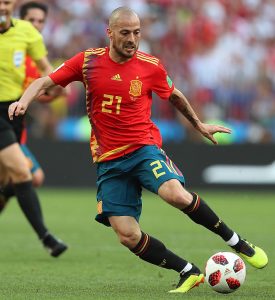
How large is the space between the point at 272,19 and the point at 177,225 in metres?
7.60

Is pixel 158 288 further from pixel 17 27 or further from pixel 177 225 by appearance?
pixel 177 225

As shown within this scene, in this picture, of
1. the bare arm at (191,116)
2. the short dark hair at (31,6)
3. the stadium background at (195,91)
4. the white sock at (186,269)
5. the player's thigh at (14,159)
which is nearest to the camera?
the white sock at (186,269)

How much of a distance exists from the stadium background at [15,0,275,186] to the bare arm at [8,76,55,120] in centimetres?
1070

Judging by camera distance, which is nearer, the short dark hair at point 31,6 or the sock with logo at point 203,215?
the sock with logo at point 203,215

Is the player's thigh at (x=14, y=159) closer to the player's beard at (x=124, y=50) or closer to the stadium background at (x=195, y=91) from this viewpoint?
the player's beard at (x=124, y=50)

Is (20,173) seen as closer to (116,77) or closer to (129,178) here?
(129,178)

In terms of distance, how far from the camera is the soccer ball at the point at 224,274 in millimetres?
6391

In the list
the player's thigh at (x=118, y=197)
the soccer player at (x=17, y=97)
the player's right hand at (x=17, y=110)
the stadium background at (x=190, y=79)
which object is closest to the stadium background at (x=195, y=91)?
the stadium background at (x=190, y=79)

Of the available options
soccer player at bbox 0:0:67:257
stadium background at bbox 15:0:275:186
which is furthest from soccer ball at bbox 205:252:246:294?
stadium background at bbox 15:0:275:186

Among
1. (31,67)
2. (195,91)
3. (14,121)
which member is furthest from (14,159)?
(195,91)

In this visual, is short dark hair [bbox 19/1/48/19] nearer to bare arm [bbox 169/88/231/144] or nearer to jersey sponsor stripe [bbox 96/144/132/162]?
bare arm [bbox 169/88/231/144]

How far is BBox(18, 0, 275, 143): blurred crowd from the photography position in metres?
17.7

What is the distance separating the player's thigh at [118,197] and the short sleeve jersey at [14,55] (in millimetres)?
2663

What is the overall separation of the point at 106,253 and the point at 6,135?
1.61 meters
